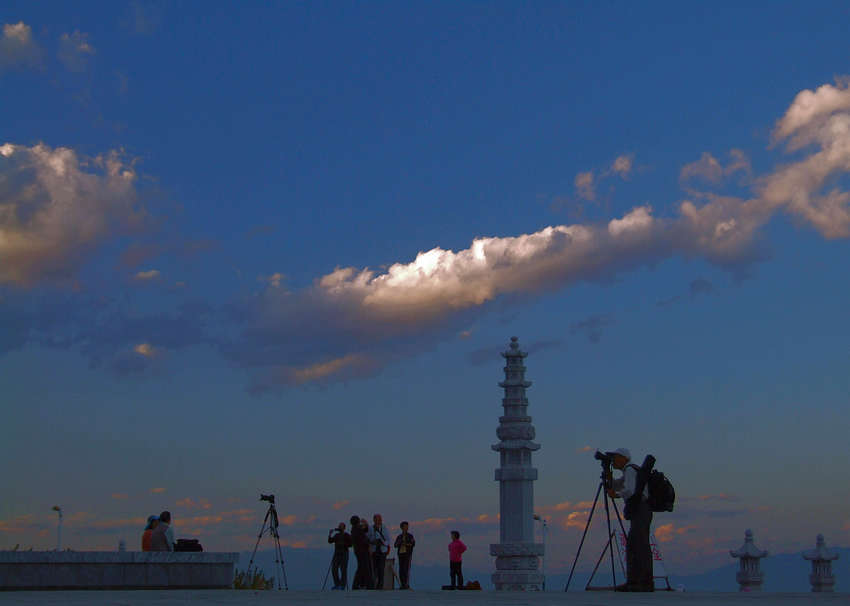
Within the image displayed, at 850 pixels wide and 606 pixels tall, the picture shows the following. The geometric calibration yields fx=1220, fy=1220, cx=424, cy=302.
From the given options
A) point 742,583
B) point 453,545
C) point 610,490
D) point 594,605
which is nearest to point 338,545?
point 453,545

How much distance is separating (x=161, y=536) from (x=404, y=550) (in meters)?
6.25

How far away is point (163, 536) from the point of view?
2561 centimetres

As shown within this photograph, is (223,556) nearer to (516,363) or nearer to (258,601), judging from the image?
(258,601)

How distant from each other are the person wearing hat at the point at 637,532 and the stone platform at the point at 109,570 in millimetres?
8983

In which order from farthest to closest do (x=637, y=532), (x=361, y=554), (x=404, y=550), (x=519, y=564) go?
(x=519, y=564) → (x=404, y=550) → (x=361, y=554) → (x=637, y=532)

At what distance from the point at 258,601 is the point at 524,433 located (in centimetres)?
3674

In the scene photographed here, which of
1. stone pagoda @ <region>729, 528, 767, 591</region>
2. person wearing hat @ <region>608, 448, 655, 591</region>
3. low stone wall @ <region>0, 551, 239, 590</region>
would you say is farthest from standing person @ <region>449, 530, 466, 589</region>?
stone pagoda @ <region>729, 528, 767, 591</region>

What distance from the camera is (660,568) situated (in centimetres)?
2622

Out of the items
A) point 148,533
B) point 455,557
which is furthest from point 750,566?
point 148,533

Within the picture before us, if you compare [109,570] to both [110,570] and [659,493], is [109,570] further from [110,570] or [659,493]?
[659,493]

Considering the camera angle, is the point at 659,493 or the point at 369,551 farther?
the point at 369,551

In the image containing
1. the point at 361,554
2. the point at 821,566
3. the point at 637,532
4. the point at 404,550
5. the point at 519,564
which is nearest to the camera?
the point at 637,532

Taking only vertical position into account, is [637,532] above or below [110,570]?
above

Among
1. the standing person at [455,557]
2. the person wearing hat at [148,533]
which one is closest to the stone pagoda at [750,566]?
the standing person at [455,557]
